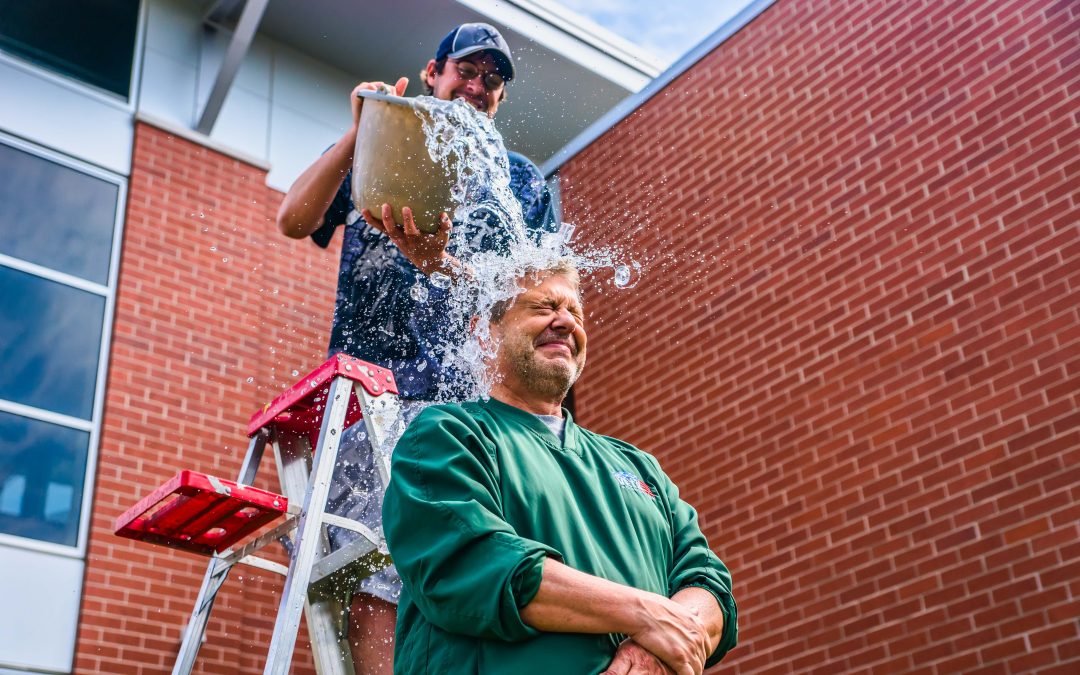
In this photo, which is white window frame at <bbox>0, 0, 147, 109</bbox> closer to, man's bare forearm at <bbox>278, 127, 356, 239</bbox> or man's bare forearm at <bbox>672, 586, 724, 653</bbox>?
man's bare forearm at <bbox>278, 127, 356, 239</bbox>

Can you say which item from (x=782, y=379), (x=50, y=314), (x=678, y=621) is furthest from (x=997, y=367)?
(x=50, y=314)

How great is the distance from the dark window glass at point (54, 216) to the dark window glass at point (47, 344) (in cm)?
18

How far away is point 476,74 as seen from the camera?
4.29 m

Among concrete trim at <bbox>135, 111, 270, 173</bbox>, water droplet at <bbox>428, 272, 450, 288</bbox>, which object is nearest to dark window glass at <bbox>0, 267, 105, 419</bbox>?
concrete trim at <bbox>135, 111, 270, 173</bbox>

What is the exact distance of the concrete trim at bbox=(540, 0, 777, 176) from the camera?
337 inches

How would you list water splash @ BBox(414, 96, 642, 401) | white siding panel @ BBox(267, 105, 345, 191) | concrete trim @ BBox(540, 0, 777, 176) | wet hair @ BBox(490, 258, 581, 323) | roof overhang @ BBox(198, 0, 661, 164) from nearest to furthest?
wet hair @ BBox(490, 258, 581, 323) → water splash @ BBox(414, 96, 642, 401) → concrete trim @ BBox(540, 0, 777, 176) → white siding panel @ BBox(267, 105, 345, 191) → roof overhang @ BBox(198, 0, 661, 164)

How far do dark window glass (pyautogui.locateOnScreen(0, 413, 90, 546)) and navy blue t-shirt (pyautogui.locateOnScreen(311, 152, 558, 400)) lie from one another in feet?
12.8

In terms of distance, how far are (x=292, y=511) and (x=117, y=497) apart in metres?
3.99

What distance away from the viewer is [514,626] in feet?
8.05

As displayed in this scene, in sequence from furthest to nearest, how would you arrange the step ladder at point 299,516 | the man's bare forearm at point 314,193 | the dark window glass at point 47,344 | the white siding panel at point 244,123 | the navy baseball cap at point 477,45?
the white siding panel at point 244,123 → the dark window glass at point 47,344 → the navy baseball cap at point 477,45 → the man's bare forearm at point 314,193 → the step ladder at point 299,516

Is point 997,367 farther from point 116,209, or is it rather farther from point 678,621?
point 116,209

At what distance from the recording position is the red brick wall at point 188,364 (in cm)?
736

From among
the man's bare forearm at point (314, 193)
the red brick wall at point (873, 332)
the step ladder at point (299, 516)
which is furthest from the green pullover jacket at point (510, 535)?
the red brick wall at point (873, 332)

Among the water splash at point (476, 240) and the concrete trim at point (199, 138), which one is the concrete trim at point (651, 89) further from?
the water splash at point (476, 240)
